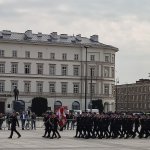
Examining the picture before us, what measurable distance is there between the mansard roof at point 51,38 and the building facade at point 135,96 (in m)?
38.9

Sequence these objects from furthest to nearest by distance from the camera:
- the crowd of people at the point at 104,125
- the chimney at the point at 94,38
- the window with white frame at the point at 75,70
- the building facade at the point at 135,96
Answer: the building facade at the point at 135,96 → the chimney at the point at 94,38 → the window with white frame at the point at 75,70 → the crowd of people at the point at 104,125

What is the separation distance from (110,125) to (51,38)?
70540 mm

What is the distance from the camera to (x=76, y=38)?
104188mm

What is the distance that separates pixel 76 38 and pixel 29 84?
1462cm

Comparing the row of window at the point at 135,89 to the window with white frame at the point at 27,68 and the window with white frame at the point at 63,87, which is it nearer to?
the window with white frame at the point at 63,87

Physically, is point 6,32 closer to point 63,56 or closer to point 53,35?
point 53,35

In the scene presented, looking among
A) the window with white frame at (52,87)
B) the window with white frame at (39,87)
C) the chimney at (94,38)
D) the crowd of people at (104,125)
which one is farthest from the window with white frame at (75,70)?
the crowd of people at (104,125)

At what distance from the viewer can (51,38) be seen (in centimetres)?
10094

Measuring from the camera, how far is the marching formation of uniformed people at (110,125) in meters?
31.3

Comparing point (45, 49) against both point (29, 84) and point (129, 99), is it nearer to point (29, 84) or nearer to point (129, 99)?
point (29, 84)

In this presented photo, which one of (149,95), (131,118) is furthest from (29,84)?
(131,118)

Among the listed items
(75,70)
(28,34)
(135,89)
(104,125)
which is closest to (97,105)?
(75,70)

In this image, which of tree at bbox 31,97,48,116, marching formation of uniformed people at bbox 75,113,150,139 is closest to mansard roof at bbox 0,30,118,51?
tree at bbox 31,97,48,116

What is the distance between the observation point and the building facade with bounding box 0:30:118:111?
95.6m
